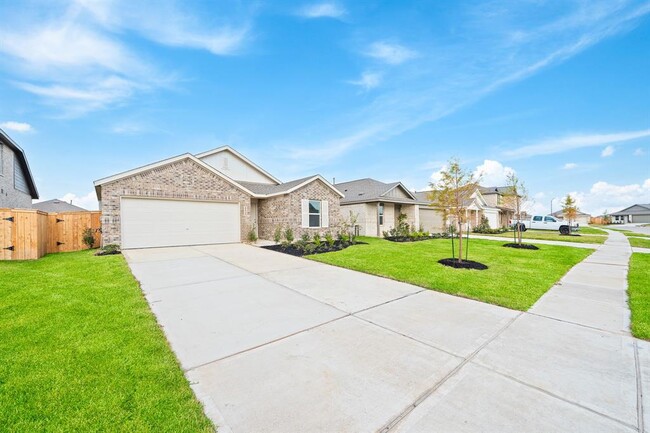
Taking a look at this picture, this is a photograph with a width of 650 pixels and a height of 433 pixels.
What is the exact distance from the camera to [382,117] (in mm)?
16484

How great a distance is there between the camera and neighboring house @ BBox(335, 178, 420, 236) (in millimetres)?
18844

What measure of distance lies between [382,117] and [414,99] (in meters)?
2.12

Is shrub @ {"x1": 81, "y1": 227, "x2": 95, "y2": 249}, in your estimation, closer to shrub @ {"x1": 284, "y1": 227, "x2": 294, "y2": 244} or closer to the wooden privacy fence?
the wooden privacy fence

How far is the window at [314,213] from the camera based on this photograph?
53.1 feet

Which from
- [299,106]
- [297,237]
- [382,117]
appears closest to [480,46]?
[382,117]

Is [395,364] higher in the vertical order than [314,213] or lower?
lower

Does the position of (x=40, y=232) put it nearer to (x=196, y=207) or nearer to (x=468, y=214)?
(x=196, y=207)

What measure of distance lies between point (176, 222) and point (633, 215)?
9999cm

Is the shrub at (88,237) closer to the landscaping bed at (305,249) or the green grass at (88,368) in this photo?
the landscaping bed at (305,249)

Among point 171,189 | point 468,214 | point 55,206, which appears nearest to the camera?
point 171,189

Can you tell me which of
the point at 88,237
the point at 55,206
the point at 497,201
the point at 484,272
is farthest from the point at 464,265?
the point at 55,206

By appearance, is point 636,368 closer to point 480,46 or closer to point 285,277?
point 285,277

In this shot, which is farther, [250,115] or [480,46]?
[250,115]

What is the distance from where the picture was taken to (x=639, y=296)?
5.57m
